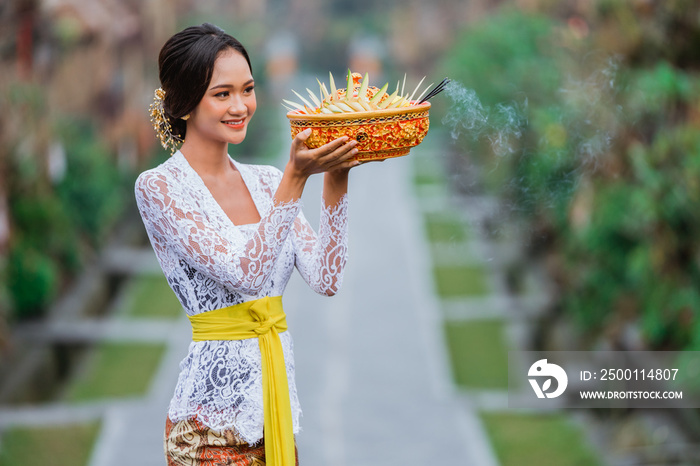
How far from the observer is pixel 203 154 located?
2.11 meters

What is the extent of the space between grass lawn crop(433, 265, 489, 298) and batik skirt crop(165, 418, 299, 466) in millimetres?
8889

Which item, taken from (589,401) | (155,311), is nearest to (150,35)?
(155,311)

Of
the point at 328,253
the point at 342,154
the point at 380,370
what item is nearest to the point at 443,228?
the point at 380,370

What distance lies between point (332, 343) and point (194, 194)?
7.32 m

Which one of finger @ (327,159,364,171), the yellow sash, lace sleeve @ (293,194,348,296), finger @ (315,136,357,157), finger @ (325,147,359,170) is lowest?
the yellow sash

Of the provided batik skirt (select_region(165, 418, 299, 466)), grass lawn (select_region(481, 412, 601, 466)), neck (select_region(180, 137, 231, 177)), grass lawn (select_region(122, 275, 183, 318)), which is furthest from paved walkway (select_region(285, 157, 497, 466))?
neck (select_region(180, 137, 231, 177))

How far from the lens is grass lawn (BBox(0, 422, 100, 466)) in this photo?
6.09 metres

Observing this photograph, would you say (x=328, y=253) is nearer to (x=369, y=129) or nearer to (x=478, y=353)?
(x=369, y=129)

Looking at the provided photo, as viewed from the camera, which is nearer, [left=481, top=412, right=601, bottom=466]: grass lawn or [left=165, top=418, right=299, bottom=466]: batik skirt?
[left=165, top=418, right=299, bottom=466]: batik skirt

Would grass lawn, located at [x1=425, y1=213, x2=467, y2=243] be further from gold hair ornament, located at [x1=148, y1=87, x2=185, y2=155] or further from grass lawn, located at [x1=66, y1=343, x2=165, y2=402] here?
gold hair ornament, located at [x1=148, y1=87, x2=185, y2=155]

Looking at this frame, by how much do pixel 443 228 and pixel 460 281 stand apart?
11.2 feet

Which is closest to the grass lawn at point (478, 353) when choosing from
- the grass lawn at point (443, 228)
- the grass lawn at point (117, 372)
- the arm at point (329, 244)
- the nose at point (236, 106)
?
the grass lawn at point (117, 372)

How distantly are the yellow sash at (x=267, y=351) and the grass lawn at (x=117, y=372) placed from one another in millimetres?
5839

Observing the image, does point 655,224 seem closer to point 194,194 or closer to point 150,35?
point 194,194
